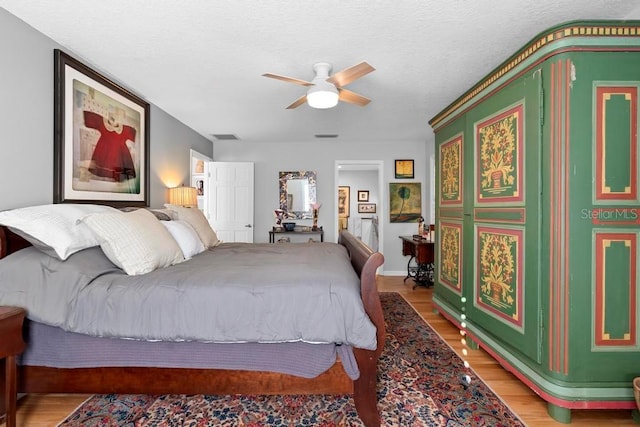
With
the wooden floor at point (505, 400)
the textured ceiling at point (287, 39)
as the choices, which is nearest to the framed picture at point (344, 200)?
the textured ceiling at point (287, 39)

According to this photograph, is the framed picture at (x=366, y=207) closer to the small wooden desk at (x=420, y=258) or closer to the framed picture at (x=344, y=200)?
the framed picture at (x=344, y=200)

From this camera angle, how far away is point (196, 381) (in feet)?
5.65

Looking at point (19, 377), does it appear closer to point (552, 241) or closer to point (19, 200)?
point (19, 200)

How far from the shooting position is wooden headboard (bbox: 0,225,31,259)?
1819mm

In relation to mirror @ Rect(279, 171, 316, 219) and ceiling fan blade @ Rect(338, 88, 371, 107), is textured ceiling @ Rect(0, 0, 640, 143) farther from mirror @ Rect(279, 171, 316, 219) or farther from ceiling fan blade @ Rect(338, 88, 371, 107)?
mirror @ Rect(279, 171, 316, 219)

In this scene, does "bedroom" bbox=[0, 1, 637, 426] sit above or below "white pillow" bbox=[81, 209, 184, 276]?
above

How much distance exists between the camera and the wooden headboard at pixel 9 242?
1.82 metres

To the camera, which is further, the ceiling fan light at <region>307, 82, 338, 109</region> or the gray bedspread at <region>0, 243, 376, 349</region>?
the ceiling fan light at <region>307, 82, 338, 109</region>

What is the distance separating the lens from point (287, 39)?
2234 millimetres

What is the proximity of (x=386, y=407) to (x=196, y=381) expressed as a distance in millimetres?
1120

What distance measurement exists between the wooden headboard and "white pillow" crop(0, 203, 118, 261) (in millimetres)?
106

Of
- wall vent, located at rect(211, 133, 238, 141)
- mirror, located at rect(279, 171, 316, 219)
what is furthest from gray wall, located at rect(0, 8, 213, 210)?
mirror, located at rect(279, 171, 316, 219)

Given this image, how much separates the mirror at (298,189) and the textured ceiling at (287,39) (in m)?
2.13

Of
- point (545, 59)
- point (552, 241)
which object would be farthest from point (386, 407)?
point (545, 59)
